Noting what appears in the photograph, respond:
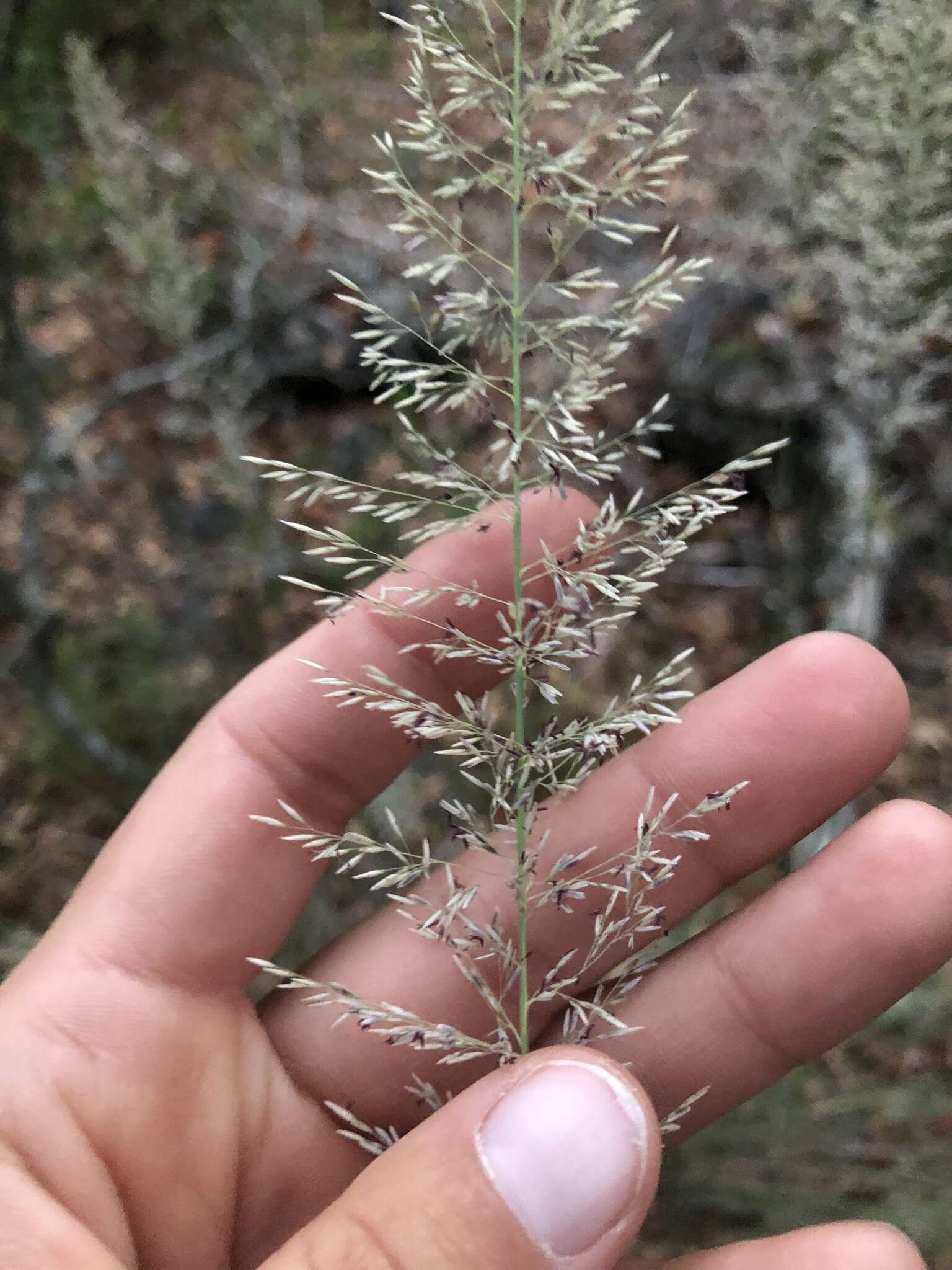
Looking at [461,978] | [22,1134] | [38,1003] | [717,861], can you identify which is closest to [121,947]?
[38,1003]

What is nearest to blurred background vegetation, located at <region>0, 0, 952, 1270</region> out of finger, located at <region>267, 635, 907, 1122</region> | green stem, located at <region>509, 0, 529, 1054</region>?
finger, located at <region>267, 635, 907, 1122</region>

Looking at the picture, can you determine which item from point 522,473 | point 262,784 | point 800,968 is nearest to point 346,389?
point 262,784

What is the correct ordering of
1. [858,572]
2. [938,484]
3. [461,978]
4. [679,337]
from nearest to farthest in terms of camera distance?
[461,978] < [858,572] < [938,484] < [679,337]

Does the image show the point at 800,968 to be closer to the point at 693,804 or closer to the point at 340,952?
the point at 693,804

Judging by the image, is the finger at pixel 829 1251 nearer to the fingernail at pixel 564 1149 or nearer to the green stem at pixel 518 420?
the fingernail at pixel 564 1149

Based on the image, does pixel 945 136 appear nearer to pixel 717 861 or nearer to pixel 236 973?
pixel 717 861

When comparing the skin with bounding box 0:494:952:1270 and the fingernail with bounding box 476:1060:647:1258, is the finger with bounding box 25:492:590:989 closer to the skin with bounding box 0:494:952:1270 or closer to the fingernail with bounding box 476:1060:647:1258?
Result: the skin with bounding box 0:494:952:1270

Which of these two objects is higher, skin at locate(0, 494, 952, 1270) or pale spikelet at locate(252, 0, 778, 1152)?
pale spikelet at locate(252, 0, 778, 1152)
